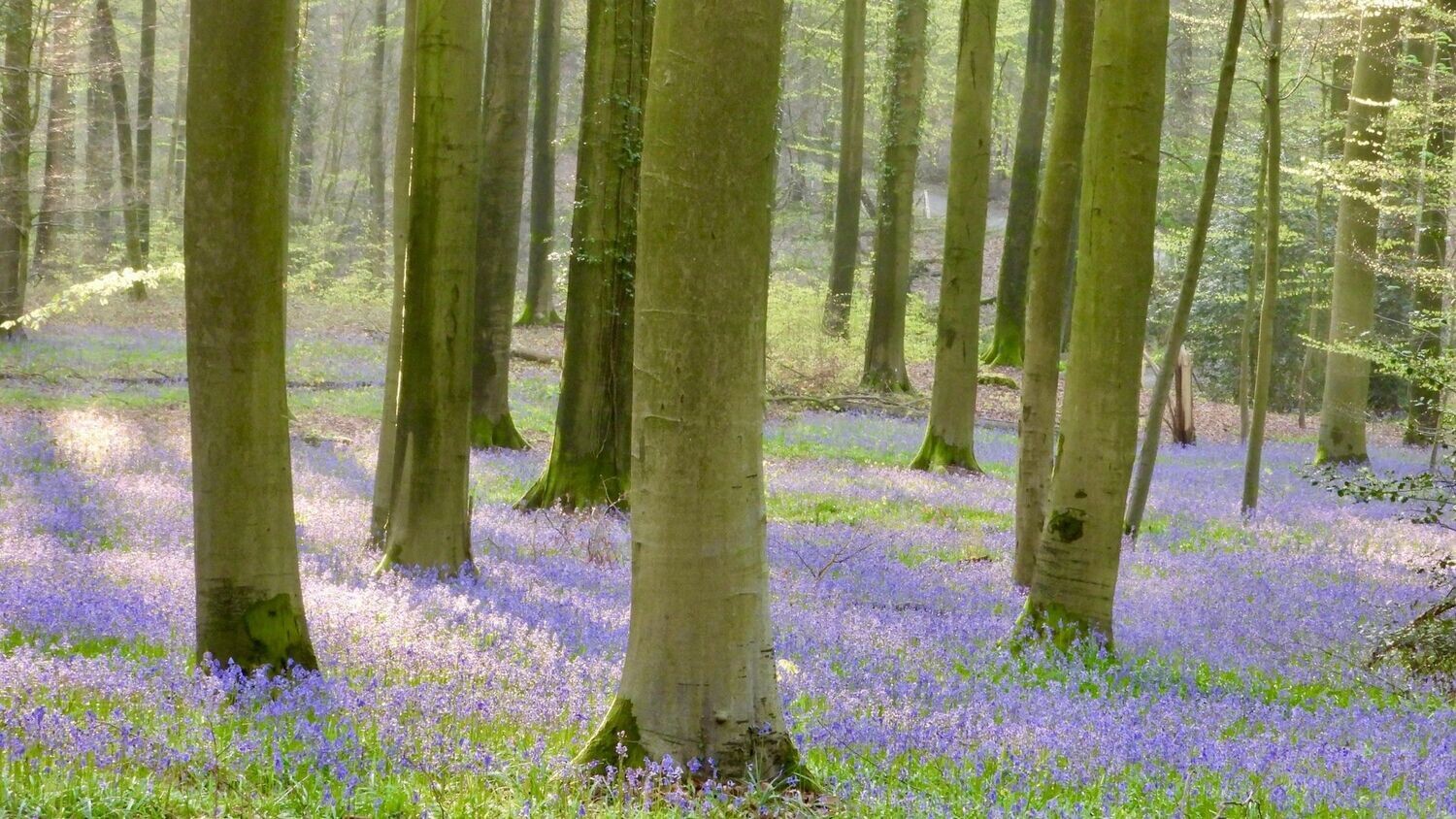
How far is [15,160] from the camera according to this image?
2250 centimetres

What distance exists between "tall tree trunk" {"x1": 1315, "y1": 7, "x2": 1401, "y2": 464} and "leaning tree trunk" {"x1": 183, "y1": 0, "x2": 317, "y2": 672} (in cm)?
1721

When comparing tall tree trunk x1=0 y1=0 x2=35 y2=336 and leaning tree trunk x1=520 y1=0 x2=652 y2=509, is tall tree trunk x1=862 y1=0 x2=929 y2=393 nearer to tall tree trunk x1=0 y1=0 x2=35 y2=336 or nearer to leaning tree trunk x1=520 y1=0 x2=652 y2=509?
leaning tree trunk x1=520 y1=0 x2=652 y2=509

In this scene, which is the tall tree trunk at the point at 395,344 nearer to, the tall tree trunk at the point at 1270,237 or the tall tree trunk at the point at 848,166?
the tall tree trunk at the point at 1270,237

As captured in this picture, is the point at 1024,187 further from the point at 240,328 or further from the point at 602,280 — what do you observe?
the point at 240,328

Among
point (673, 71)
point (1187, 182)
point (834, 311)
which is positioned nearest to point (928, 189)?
point (1187, 182)

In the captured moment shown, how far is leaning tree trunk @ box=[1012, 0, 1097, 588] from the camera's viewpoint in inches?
337

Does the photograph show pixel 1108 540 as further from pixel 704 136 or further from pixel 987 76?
pixel 987 76

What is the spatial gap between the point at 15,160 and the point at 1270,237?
2207 centimetres

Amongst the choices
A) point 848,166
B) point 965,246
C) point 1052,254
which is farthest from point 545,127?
point 1052,254

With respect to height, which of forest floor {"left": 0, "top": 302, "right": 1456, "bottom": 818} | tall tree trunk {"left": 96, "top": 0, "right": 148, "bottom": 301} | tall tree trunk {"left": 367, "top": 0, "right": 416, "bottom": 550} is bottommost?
forest floor {"left": 0, "top": 302, "right": 1456, "bottom": 818}

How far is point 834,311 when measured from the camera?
89.9 ft

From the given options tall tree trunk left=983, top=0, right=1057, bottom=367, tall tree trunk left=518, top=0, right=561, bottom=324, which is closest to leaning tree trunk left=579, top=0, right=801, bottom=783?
tall tree trunk left=983, top=0, right=1057, bottom=367

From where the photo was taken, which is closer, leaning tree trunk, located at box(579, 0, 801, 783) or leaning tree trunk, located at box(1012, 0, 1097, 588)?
leaning tree trunk, located at box(579, 0, 801, 783)

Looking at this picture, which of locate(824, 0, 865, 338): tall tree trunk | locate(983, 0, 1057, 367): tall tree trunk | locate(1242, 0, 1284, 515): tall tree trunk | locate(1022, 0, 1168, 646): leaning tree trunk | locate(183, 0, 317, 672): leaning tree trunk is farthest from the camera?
locate(824, 0, 865, 338): tall tree trunk
